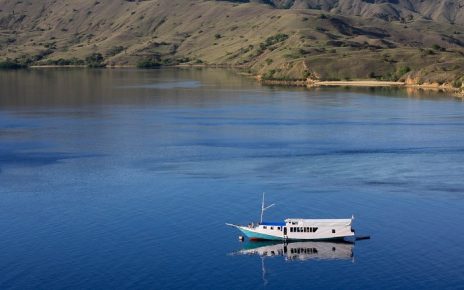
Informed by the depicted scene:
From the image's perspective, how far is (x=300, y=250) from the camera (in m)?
66.2

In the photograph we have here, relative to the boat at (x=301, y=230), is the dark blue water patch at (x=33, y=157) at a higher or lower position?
higher

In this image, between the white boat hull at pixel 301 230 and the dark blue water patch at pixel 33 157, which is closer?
the white boat hull at pixel 301 230

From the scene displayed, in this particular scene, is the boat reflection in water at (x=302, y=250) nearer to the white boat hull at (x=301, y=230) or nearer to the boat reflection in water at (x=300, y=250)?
the boat reflection in water at (x=300, y=250)

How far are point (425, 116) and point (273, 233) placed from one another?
86133 millimetres

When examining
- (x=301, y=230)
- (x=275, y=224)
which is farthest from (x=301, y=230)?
(x=275, y=224)

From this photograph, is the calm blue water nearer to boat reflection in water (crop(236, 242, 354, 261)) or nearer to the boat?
boat reflection in water (crop(236, 242, 354, 261))

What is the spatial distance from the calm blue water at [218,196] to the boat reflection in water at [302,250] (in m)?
0.63

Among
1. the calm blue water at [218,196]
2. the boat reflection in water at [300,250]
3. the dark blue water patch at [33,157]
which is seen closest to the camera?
the calm blue water at [218,196]

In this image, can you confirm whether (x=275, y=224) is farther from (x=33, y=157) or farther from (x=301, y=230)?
(x=33, y=157)

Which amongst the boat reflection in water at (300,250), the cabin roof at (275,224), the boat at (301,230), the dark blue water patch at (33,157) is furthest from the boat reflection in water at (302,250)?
the dark blue water patch at (33,157)

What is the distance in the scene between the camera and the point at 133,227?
230ft

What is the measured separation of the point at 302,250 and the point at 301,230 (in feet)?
7.41

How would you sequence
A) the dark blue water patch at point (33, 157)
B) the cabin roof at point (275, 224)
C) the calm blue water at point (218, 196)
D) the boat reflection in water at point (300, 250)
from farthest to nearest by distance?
the dark blue water patch at point (33, 157)
the cabin roof at point (275, 224)
the boat reflection in water at point (300, 250)
the calm blue water at point (218, 196)

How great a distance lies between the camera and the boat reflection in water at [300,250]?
64.1 m
